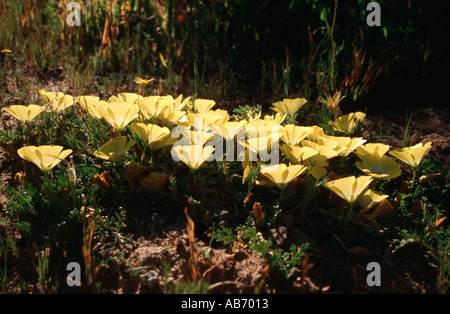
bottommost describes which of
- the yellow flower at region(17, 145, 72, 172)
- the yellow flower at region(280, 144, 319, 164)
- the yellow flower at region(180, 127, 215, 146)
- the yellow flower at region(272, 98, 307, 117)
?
the yellow flower at region(280, 144, 319, 164)

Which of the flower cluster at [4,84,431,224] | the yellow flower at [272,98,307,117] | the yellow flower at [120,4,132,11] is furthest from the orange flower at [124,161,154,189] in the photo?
the yellow flower at [120,4,132,11]

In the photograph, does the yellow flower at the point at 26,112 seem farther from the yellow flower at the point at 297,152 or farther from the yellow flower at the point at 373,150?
the yellow flower at the point at 373,150

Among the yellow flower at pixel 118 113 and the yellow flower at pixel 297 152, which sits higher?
the yellow flower at pixel 118 113

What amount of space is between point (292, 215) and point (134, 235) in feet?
2.35

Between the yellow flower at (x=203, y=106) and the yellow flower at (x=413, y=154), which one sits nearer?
the yellow flower at (x=413, y=154)

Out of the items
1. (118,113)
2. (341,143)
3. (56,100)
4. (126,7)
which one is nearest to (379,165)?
(341,143)

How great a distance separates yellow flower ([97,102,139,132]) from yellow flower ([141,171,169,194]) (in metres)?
0.29

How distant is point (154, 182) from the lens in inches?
78.2

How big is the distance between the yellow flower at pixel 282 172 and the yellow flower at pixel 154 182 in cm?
46

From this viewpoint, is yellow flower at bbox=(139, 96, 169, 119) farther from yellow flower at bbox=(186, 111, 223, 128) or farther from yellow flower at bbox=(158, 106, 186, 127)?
yellow flower at bbox=(186, 111, 223, 128)

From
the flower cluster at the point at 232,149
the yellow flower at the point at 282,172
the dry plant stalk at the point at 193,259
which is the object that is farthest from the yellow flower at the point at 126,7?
the dry plant stalk at the point at 193,259

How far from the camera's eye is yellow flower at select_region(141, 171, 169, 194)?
1.98 m

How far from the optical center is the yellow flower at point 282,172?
182 cm
